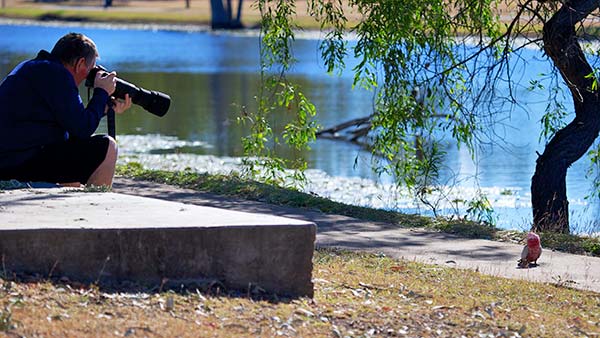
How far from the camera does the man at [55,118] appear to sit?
7.21 meters

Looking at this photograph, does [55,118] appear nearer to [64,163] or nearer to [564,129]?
[64,163]

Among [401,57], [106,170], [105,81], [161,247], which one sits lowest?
[161,247]

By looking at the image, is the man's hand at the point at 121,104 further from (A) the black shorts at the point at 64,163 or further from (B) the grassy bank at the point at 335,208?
(B) the grassy bank at the point at 335,208

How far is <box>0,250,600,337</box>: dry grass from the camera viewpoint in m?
5.09

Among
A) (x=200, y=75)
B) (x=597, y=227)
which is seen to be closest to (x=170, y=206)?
(x=597, y=227)

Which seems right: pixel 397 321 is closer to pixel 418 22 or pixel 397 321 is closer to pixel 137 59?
pixel 418 22

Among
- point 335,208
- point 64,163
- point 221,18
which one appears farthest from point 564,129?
point 221,18

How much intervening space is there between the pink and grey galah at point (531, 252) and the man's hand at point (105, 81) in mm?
3055

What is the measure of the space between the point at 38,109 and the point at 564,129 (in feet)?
20.2

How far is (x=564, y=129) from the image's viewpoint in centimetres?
1151

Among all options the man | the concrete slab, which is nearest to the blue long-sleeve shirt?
the man

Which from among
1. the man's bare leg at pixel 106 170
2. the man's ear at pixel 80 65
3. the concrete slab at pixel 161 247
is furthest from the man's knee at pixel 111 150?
the concrete slab at pixel 161 247

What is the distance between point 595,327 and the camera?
6113 millimetres

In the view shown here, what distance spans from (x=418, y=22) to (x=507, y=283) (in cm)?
472
